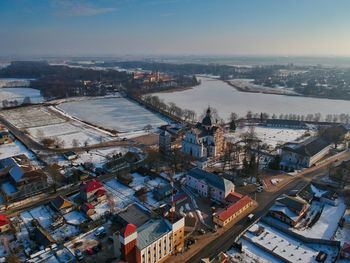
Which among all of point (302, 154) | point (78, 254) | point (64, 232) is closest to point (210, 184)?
point (78, 254)

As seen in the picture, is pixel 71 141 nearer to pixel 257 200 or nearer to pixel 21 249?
pixel 21 249

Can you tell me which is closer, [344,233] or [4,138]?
[344,233]

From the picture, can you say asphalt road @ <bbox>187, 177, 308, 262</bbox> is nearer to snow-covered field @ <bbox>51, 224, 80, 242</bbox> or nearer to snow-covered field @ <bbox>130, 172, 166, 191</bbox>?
snow-covered field @ <bbox>51, 224, 80, 242</bbox>

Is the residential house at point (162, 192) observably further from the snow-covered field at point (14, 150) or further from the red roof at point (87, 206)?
the snow-covered field at point (14, 150)

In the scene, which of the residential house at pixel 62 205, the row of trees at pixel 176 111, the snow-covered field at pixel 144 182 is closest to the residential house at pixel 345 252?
the snow-covered field at pixel 144 182

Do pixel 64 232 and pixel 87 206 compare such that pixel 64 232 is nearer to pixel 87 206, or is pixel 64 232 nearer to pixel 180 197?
pixel 87 206

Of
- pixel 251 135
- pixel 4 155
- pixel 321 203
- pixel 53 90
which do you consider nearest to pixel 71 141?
pixel 4 155
